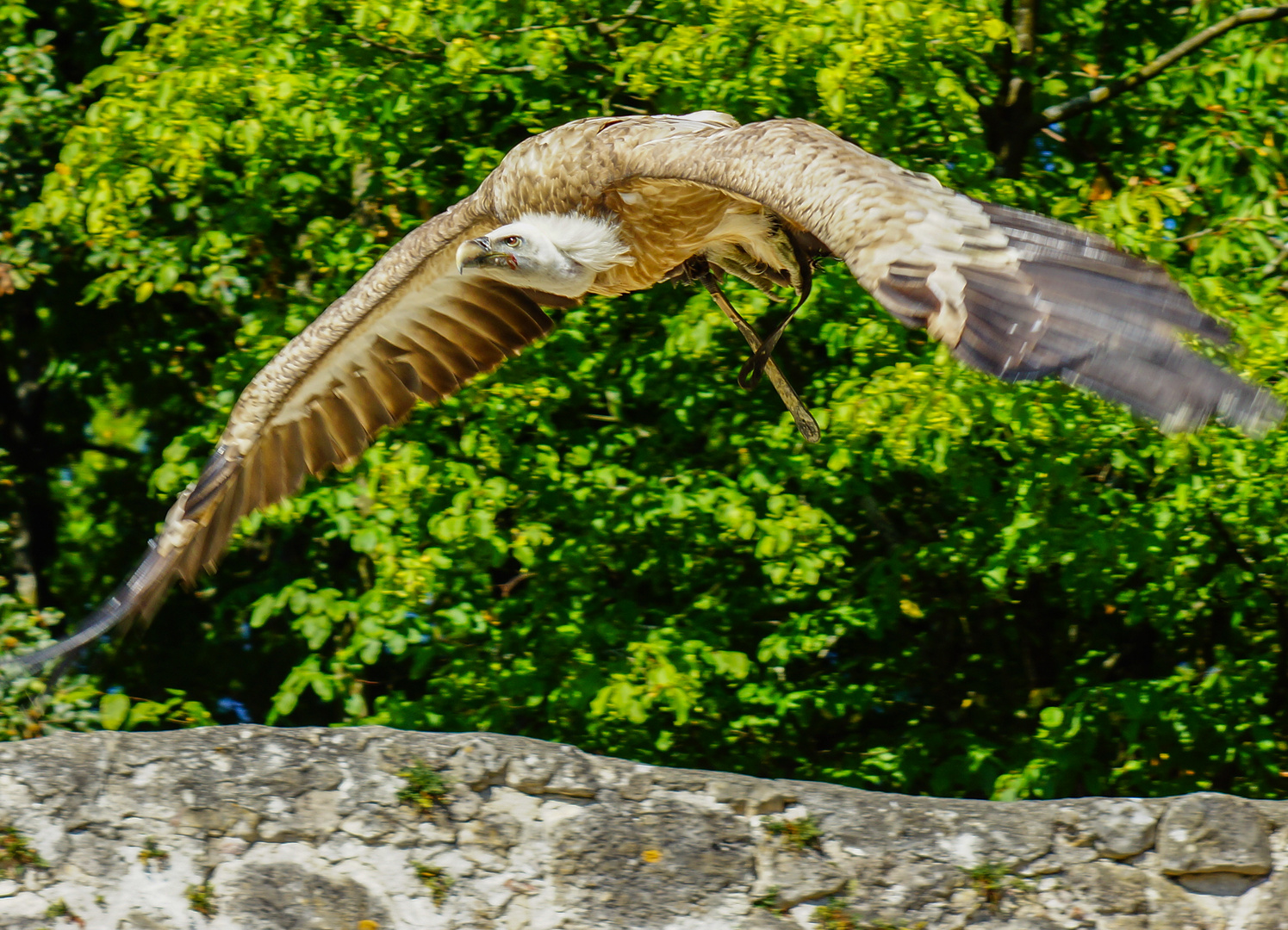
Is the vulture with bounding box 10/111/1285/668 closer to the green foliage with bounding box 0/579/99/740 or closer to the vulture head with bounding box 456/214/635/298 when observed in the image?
the vulture head with bounding box 456/214/635/298

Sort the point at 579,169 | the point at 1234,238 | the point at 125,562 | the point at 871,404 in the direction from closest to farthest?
1. the point at 579,169
2. the point at 871,404
3. the point at 1234,238
4. the point at 125,562


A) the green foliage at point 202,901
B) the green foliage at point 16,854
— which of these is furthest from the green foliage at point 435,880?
the green foliage at point 16,854

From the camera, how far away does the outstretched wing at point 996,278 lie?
2.63m

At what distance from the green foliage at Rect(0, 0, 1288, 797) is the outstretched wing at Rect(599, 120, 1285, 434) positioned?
196cm

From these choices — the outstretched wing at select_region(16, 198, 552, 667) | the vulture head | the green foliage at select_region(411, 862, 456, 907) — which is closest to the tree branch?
the outstretched wing at select_region(16, 198, 552, 667)

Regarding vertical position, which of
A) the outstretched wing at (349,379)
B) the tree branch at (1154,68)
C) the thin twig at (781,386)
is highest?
the tree branch at (1154,68)

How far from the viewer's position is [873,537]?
7152mm

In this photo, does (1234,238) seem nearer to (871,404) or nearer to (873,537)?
(871,404)

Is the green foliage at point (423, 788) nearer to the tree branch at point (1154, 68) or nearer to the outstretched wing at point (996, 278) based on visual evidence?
the outstretched wing at point (996, 278)

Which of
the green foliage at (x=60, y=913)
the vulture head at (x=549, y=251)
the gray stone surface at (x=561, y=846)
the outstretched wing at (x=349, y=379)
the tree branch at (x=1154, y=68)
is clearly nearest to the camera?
the vulture head at (x=549, y=251)

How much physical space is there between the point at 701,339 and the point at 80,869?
9.58 ft

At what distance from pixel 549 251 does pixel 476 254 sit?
0.21m

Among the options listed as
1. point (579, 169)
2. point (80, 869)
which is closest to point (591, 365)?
point (579, 169)

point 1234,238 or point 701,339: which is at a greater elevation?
point 1234,238
